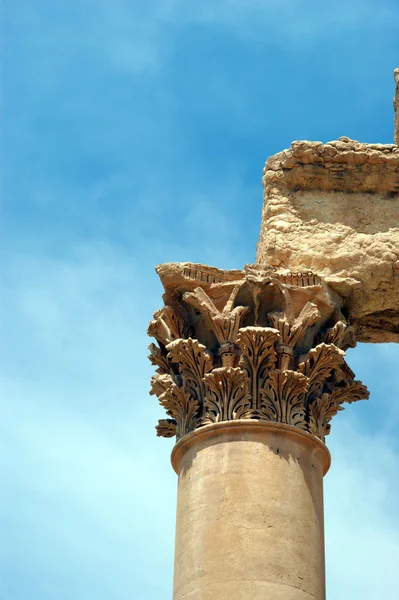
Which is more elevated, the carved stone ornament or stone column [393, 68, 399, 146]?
stone column [393, 68, 399, 146]

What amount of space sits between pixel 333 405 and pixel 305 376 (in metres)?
0.80

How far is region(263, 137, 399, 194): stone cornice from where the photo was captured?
1568 cm

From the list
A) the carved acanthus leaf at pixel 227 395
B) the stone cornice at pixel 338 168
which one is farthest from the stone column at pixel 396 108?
the carved acanthus leaf at pixel 227 395

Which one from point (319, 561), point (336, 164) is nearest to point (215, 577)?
point (319, 561)

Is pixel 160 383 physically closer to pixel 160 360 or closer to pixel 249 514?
pixel 160 360

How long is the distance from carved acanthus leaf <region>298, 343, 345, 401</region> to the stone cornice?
2726mm

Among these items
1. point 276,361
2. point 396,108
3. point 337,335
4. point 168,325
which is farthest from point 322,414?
point 396,108

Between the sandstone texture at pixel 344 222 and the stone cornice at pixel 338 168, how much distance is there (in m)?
0.01

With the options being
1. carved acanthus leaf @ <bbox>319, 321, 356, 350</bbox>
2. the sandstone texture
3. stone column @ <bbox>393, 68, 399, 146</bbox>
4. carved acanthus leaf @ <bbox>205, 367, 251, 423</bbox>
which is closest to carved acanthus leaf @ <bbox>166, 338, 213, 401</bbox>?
carved acanthus leaf @ <bbox>205, 367, 251, 423</bbox>

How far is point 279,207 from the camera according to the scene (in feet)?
51.0

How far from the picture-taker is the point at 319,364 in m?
14.0

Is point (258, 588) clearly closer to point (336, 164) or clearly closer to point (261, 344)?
point (261, 344)

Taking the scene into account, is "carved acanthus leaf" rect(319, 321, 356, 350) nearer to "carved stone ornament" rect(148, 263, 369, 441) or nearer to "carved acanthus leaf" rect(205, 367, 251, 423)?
"carved stone ornament" rect(148, 263, 369, 441)

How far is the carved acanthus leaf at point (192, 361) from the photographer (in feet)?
45.4
